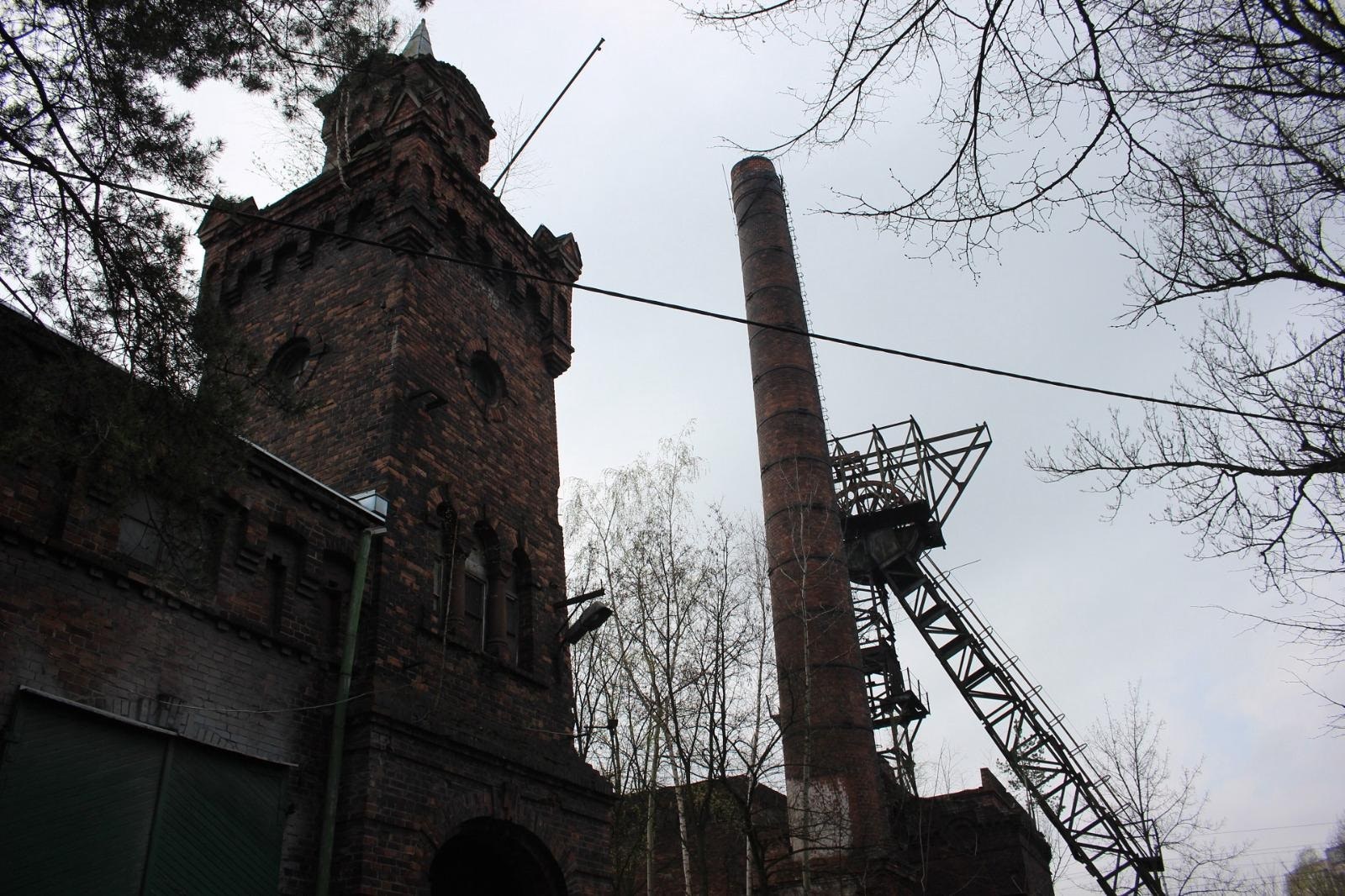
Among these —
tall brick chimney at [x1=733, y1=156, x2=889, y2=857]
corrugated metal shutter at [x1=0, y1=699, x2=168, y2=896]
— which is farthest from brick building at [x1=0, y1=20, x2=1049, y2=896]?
tall brick chimney at [x1=733, y1=156, x2=889, y2=857]

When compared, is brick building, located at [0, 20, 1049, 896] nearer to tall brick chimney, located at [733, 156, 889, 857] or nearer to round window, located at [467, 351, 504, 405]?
round window, located at [467, 351, 504, 405]

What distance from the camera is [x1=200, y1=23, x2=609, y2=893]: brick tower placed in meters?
8.20

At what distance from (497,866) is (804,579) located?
7.37 metres

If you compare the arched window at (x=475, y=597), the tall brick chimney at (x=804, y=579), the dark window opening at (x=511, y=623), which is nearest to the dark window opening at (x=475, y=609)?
the arched window at (x=475, y=597)

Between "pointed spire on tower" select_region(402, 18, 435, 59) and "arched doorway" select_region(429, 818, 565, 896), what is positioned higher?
"pointed spire on tower" select_region(402, 18, 435, 59)

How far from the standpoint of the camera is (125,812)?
6.29 meters

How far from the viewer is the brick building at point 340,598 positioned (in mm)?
6305

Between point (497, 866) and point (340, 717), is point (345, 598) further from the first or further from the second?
point (497, 866)

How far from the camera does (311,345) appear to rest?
11.2 m

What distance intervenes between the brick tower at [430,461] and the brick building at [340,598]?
1.3 inches

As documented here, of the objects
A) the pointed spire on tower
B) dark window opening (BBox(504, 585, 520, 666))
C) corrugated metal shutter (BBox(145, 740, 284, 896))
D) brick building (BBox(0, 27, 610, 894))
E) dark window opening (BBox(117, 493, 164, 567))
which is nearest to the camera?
brick building (BBox(0, 27, 610, 894))

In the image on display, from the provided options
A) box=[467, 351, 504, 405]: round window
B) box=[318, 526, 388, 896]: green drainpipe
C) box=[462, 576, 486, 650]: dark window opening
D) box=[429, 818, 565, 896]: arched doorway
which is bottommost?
box=[429, 818, 565, 896]: arched doorway

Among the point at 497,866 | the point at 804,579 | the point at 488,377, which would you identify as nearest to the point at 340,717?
the point at 497,866

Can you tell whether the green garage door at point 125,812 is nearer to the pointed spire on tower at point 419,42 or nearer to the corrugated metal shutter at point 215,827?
the corrugated metal shutter at point 215,827
